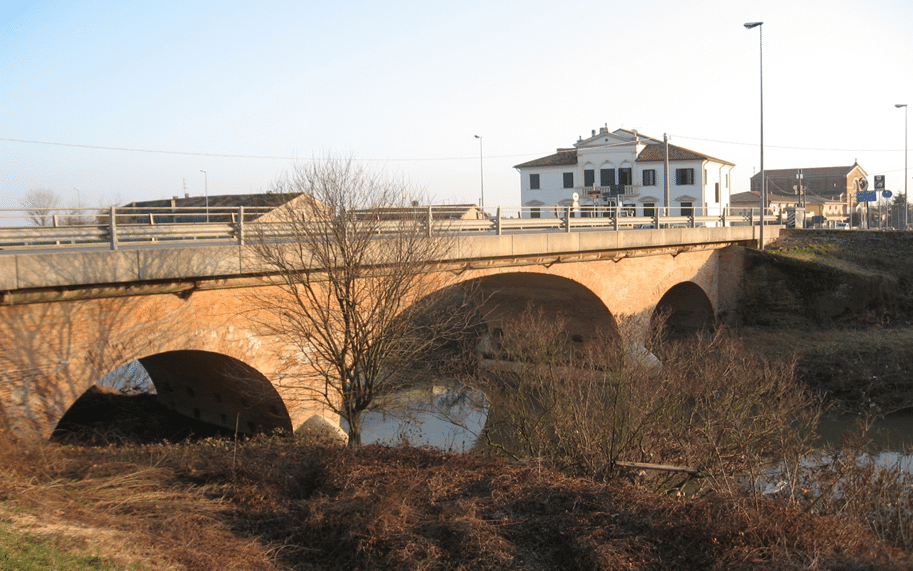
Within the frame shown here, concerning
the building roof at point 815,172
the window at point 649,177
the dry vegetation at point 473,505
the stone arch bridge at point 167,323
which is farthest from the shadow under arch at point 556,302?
the building roof at point 815,172

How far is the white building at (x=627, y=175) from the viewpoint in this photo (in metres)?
46.9

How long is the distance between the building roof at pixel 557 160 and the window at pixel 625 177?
348cm

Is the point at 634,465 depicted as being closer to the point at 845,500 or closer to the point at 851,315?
the point at 845,500

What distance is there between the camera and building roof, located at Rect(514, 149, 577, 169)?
5075cm

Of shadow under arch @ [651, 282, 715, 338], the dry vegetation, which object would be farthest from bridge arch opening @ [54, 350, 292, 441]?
shadow under arch @ [651, 282, 715, 338]

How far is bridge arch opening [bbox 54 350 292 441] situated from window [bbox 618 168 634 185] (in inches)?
1486

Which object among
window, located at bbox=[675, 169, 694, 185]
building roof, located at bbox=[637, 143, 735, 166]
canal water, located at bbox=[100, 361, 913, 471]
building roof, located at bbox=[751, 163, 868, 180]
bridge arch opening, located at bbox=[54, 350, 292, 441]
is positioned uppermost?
building roof, located at bbox=[751, 163, 868, 180]

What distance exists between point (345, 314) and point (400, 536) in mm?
5441

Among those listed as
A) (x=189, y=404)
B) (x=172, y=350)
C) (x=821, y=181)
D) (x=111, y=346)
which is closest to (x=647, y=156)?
(x=189, y=404)

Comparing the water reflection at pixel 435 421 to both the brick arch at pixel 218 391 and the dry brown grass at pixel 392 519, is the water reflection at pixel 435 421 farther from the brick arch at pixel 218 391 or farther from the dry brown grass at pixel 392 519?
the dry brown grass at pixel 392 519

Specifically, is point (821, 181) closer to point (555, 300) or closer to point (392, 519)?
point (555, 300)

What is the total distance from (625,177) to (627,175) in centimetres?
19

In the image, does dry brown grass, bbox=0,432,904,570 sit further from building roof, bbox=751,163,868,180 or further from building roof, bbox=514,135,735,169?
building roof, bbox=751,163,868,180

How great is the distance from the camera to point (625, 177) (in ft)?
160
